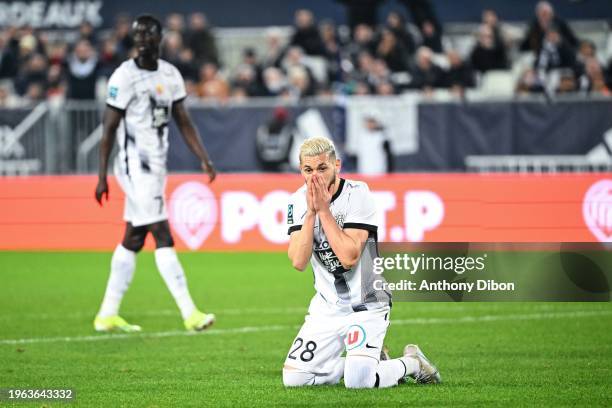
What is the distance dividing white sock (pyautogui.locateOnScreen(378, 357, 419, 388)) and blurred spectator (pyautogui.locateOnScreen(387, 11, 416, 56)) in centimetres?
1580

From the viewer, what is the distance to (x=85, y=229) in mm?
18891

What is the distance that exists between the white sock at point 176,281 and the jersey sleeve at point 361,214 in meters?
3.24

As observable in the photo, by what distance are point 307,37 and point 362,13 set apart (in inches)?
85.4

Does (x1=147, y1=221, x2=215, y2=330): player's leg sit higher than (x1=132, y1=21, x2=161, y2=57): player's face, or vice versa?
(x1=132, y1=21, x2=161, y2=57): player's face

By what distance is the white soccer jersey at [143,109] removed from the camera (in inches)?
440

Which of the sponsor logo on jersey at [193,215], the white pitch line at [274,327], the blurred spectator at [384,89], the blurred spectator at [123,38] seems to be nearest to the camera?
the white pitch line at [274,327]

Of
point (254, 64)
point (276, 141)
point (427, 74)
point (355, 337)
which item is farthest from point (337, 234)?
point (254, 64)

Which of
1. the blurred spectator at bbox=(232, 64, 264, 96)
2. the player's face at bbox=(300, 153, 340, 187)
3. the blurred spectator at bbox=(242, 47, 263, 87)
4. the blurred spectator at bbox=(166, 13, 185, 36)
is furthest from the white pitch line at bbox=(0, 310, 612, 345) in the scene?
the blurred spectator at bbox=(166, 13, 185, 36)

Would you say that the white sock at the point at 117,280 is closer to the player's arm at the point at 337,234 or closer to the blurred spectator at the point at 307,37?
the player's arm at the point at 337,234

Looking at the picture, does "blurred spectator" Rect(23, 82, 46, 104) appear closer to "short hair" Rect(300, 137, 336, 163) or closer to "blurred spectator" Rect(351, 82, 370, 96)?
"blurred spectator" Rect(351, 82, 370, 96)

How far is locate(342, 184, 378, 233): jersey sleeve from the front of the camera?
812 cm

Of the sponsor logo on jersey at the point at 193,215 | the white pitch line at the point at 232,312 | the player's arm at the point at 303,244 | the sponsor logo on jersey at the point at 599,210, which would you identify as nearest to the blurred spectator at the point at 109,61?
the sponsor logo on jersey at the point at 193,215

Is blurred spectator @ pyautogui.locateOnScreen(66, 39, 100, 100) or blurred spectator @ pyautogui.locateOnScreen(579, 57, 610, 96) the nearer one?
blurred spectator @ pyautogui.locateOnScreen(579, 57, 610, 96)

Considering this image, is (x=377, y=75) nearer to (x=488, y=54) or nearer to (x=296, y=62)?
(x=296, y=62)
